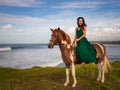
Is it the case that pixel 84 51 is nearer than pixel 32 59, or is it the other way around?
pixel 84 51

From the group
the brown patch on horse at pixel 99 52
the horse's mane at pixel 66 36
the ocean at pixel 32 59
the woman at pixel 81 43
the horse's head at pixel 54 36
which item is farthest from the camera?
the ocean at pixel 32 59

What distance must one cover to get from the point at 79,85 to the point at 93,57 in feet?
5.89

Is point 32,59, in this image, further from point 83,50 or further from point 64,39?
point 64,39

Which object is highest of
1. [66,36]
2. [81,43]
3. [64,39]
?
[66,36]

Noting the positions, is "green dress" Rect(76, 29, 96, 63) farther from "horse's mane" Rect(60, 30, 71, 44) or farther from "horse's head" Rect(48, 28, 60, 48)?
"horse's head" Rect(48, 28, 60, 48)

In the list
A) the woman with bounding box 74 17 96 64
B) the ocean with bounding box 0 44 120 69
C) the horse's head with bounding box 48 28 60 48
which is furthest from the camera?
the ocean with bounding box 0 44 120 69

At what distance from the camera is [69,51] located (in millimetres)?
12344

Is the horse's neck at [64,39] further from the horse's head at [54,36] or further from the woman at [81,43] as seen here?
the woman at [81,43]

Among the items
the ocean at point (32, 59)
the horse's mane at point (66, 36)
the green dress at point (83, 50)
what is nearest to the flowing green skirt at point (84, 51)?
the green dress at point (83, 50)

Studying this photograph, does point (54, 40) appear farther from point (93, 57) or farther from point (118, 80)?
point (118, 80)

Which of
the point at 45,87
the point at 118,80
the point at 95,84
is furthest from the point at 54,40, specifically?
the point at 118,80

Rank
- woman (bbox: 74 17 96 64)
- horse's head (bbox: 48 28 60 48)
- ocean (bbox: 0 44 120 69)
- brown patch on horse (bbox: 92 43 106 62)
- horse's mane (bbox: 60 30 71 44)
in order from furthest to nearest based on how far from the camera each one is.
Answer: ocean (bbox: 0 44 120 69) → brown patch on horse (bbox: 92 43 106 62) → woman (bbox: 74 17 96 64) → horse's mane (bbox: 60 30 71 44) → horse's head (bbox: 48 28 60 48)

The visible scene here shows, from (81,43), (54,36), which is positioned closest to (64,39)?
(54,36)

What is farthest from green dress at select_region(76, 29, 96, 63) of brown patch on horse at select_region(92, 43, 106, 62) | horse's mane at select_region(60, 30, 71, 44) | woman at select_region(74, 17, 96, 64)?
brown patch on horse at select_region(92, 43, 106, 62)
